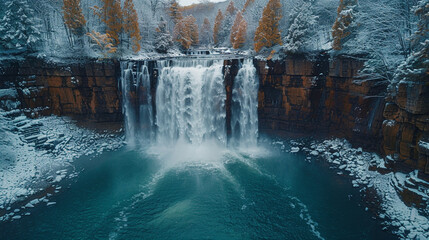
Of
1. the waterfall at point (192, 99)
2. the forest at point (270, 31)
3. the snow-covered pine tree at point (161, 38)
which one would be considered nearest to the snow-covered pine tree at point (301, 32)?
the forest at point (270, 31)

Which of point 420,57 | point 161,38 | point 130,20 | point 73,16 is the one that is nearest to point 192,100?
point 130,20

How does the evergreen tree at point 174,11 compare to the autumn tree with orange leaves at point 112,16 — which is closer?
the autumn tree with orange leaves at point 112,16

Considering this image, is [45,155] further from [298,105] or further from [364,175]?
[364,175]

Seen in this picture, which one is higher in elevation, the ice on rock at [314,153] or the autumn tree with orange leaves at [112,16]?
the autumn tree with orange leaves at [112,16]

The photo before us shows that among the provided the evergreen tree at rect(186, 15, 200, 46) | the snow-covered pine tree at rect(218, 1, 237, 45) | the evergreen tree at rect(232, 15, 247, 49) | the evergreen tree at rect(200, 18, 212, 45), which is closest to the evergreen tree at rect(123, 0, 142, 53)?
the evergreen tree at rect(232, 15, 247, 49)

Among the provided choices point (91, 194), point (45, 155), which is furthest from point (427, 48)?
point (45, 155)

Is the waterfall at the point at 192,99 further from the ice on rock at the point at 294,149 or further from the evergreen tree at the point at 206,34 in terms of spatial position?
the evergreen tree at the point at 206,34

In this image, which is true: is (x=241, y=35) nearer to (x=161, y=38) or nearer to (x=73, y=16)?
(x=161, y=38)

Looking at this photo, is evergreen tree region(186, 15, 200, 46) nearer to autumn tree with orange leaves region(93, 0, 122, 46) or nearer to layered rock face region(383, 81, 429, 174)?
autumn tree with orange leaves region(93, 0, 122, 46)
